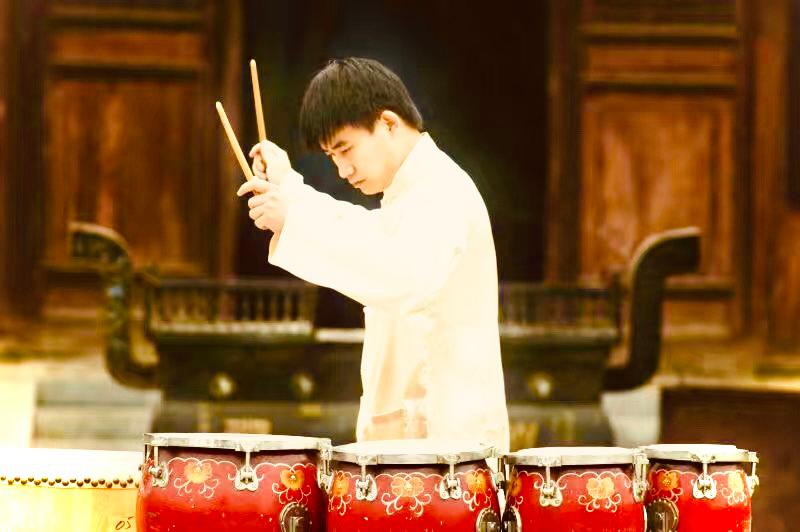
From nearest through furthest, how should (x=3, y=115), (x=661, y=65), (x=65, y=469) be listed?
(x=65, y=469) → (x=3, y=115) → (x=661, y=65)

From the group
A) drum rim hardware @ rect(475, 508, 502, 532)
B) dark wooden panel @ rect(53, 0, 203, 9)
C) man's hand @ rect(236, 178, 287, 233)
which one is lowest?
drum rim hardware @ rect(475, 508, 502, 532)

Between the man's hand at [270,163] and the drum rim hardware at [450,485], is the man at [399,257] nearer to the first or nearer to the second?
the man's hand at [270,163]

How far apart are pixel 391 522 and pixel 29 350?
4362 mm

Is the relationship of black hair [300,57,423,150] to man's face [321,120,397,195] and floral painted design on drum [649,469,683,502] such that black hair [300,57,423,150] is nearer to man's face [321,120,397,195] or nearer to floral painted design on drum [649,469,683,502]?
man's face [321,120,397,195]

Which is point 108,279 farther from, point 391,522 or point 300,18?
point 391,522

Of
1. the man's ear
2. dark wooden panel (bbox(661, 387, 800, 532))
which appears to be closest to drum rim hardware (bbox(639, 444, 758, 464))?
the man's ear

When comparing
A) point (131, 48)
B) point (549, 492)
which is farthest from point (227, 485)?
point (131, 48)

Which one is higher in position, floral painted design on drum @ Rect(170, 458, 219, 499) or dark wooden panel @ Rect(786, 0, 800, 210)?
dark wooden panel @ Rect(786, 0, 800, 210)

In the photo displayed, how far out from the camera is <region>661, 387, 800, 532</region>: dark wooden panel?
138 inches

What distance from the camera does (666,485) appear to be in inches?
83.6

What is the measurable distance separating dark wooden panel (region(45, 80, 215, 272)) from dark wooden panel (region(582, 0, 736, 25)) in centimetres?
187

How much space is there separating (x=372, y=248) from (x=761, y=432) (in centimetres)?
182

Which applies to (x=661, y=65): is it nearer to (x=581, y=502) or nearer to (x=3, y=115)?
(x=3, y=115)

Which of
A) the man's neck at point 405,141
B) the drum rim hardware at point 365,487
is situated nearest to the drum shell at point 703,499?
the drum rim hardware at point 365,487
